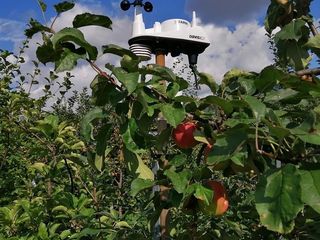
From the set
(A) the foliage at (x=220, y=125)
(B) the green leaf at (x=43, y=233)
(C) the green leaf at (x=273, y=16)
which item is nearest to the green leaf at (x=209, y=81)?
(A) the foliage at (x=220, y=125)

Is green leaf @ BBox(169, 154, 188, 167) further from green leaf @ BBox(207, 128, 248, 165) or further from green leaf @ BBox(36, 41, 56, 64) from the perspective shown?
green leaf @ BBox(36, 41, 56, 64)

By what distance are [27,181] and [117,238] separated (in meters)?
1.27

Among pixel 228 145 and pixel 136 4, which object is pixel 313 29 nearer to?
pixel 228 145

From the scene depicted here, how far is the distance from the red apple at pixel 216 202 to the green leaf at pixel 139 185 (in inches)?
5.2

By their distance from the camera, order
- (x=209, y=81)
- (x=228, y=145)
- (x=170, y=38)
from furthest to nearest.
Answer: (x=170, y=38)
(x=209, y=81)
(x=228, y=145)

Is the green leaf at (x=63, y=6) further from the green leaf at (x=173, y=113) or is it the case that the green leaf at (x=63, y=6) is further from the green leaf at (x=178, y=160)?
the green leaf at (x=178, y=160)

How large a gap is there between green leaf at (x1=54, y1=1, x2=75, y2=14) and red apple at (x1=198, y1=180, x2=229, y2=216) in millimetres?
489

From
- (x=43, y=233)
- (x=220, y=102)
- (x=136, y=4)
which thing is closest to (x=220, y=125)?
(x=220, y=102)

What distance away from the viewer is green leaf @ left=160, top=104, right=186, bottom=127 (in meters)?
1.07

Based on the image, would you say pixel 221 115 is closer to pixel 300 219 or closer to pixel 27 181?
pixel 300 219

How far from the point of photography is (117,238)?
1572mm

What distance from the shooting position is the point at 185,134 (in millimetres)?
1182

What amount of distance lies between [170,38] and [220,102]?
1.51 m

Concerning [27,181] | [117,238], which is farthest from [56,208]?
[27,181]
